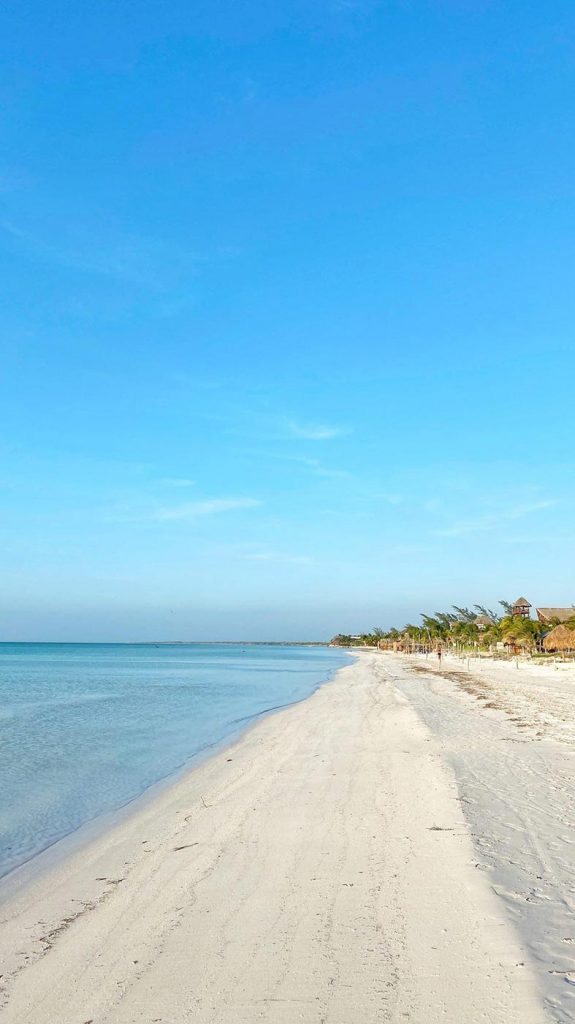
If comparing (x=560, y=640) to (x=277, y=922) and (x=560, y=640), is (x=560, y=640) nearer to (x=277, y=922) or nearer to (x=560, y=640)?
(x=560, y=640)

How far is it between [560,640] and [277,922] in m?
58.8

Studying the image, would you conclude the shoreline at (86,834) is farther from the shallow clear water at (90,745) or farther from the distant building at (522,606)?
the distant building at (522,606)

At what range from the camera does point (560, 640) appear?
58.6m

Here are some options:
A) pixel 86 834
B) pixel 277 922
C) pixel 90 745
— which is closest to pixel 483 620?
pixel 90 745

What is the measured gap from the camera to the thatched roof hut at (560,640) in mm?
56562

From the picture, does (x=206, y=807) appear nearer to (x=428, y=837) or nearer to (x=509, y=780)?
(x=428, y=837)

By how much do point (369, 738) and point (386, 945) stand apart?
11.6 metres

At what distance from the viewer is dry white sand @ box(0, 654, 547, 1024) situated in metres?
4.31

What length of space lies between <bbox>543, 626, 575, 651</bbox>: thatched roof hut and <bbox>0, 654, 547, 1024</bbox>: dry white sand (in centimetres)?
5135

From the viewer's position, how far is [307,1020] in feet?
13.3

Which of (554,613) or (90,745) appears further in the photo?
(554,613)

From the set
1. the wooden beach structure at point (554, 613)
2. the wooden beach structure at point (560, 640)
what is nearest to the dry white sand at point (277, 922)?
the wooden beach structure at point (560, 640)

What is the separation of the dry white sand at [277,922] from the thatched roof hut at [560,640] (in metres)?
51.3

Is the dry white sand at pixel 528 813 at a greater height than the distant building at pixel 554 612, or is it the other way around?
the distant building at pixel 554 612
